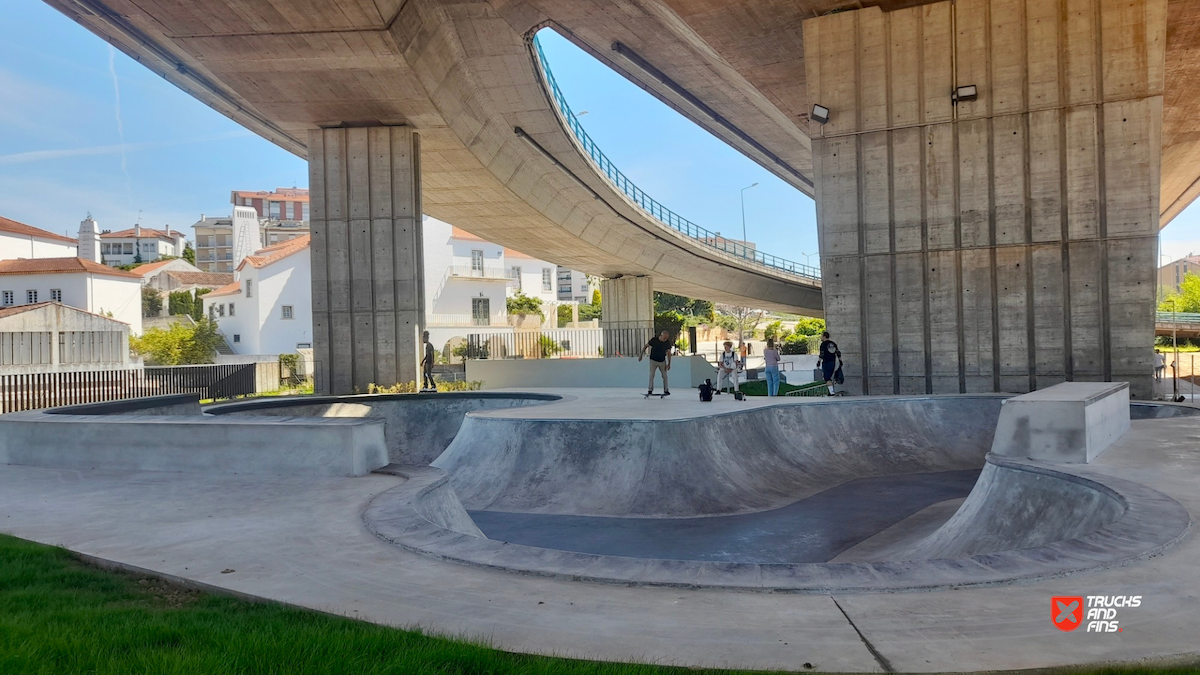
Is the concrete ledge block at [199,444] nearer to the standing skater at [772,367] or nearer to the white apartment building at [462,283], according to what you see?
the standing skater at [772,367]

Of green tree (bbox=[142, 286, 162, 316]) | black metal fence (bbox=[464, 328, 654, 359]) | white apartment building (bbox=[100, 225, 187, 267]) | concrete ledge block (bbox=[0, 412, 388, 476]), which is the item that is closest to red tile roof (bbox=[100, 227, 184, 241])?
A: white apartment building (bbox=[100, 225, 187, 267])

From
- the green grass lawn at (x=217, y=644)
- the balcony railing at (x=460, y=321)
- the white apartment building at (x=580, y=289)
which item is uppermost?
the white apartment building at (x=580, y=289)

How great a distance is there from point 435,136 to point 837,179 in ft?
44.9

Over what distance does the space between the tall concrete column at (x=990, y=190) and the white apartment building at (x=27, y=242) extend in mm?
63614

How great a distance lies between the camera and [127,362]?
43.9 m

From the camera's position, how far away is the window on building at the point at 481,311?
209 ft

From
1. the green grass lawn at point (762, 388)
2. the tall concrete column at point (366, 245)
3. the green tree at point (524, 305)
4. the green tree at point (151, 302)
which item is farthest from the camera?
the green tree at point (151, 302)

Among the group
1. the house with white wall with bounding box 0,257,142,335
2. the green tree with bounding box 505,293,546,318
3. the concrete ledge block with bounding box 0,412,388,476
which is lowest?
the concrete ledge block with bounding box 0,412,388,476

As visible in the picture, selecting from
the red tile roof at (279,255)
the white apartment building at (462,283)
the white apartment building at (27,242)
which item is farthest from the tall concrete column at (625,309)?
the white apartment building at (27,242)

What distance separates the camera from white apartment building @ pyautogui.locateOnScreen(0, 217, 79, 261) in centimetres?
6320

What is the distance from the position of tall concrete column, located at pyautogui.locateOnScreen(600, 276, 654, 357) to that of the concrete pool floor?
3508 centimetres

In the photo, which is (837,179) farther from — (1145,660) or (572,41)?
(1145,660)

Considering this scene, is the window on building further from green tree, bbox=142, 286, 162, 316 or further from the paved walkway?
the paved walkway

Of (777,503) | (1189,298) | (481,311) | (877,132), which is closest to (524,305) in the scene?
(481,311)
